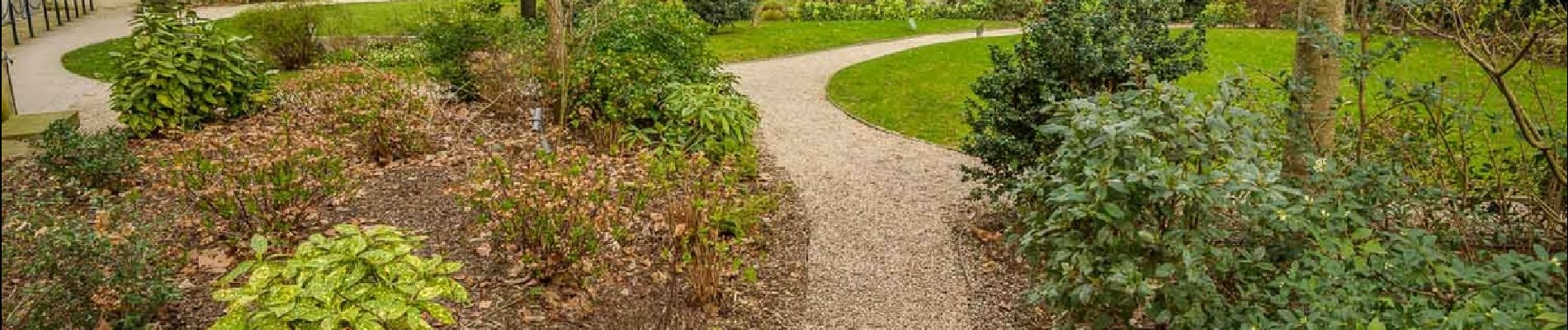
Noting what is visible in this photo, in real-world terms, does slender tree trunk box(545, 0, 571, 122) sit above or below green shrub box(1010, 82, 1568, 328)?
above

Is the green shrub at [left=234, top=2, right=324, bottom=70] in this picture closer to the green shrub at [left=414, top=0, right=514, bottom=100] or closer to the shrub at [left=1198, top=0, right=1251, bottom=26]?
the green shrub at [left=414, top=0, right=514, bottom=100]

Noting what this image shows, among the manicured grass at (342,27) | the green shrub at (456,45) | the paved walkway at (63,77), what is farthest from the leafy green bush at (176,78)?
the green shrub at (456,45)

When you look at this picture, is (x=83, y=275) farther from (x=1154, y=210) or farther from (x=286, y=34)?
(x=286, y=34)

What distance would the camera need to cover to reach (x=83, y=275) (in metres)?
4.02

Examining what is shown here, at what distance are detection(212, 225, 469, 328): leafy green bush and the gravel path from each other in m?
2.29

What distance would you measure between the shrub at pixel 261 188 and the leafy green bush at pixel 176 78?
229cm

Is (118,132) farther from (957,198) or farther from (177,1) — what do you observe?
(957,198)

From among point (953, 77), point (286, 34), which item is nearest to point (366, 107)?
point (286, 34)

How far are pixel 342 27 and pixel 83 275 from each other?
43.2 ft

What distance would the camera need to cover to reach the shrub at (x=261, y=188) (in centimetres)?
554

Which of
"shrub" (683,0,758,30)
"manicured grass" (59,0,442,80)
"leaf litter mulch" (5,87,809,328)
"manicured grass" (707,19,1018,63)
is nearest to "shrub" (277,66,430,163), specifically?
"leaf litter mulch" (5,87,809,328)

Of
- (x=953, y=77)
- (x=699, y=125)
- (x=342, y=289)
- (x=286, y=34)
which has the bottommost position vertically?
(x=953, y=77)

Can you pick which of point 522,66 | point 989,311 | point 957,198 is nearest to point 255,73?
point 522,66

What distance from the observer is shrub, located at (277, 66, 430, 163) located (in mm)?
7277
